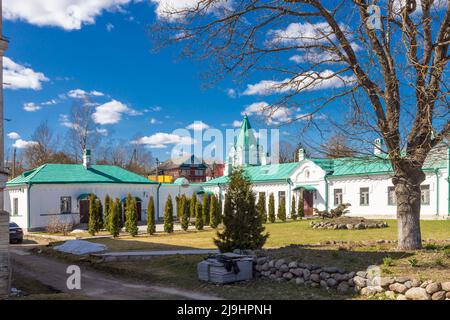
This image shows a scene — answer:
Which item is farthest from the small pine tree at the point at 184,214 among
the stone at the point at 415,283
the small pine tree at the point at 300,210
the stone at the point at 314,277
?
the stone at the point at 415,283

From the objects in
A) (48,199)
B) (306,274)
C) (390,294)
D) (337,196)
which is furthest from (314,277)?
(337,196)

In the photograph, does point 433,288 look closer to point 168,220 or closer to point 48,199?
point 168,220

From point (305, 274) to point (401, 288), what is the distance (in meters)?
2.14

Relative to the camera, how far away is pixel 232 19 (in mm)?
11094

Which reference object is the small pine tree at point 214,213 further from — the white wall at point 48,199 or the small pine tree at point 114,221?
the white wall at point 48,199

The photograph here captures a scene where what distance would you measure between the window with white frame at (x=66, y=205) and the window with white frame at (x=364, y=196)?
18829 mm

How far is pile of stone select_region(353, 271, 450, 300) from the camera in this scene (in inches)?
294

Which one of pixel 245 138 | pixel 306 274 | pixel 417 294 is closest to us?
pixel 417 294

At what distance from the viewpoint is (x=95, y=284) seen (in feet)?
35.0

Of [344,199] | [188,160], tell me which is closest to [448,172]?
[344,199]

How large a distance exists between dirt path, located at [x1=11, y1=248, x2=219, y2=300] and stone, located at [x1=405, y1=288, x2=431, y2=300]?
3.59 m

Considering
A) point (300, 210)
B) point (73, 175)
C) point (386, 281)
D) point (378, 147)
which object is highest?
point (378, 147)

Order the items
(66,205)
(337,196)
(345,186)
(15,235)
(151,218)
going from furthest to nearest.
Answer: (337,196)
(345,186)
(66,205)
(151,218)
(15,235)

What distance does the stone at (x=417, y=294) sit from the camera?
7480 mm
